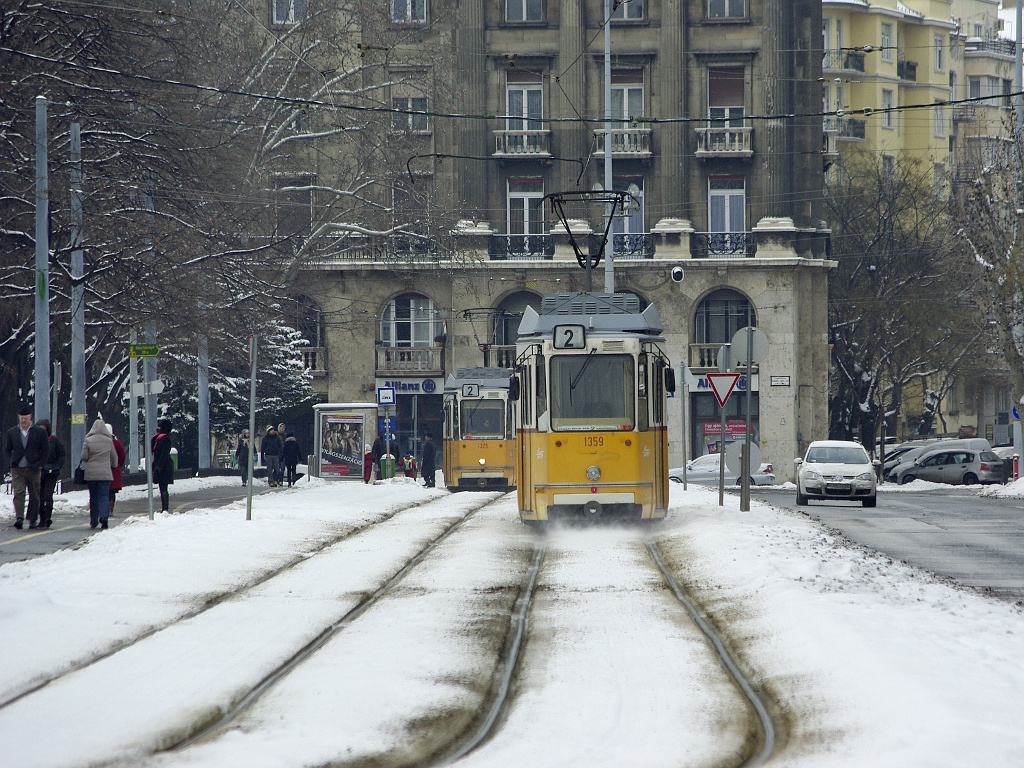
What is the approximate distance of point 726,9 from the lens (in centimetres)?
5269

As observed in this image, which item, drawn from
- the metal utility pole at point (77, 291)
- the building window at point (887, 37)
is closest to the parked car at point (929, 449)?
the metal utility pole at point (77, 291)

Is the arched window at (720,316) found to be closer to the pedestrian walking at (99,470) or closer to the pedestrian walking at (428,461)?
the pedestrian walking at (428,461)

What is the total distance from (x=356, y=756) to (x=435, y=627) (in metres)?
3.96

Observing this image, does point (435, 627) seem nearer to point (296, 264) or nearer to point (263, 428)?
point (296, 264)

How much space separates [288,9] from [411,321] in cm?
1406

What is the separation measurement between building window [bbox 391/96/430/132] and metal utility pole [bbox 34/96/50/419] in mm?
18180

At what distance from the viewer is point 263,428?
183ft

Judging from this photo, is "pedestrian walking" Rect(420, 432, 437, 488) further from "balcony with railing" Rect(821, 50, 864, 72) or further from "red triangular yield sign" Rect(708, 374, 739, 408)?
"balcony with railing" Rect(821, 50, 864, 72)

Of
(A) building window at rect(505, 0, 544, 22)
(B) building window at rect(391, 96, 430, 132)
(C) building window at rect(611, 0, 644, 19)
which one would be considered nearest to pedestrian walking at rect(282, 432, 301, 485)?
(B) building window at rect(391, 96, 430, 132)

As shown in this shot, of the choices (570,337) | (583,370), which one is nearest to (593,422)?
(583,370)

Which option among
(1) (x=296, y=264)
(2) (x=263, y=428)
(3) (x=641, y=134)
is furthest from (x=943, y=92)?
(1) (x=296, y=264)

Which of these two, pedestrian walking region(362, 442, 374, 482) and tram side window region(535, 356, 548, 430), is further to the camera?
pedestrian walking region(362, 442, 374, 482)

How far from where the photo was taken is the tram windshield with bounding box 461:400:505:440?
119ft

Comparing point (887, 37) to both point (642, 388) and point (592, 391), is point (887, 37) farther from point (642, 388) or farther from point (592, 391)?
point (592, 391)
